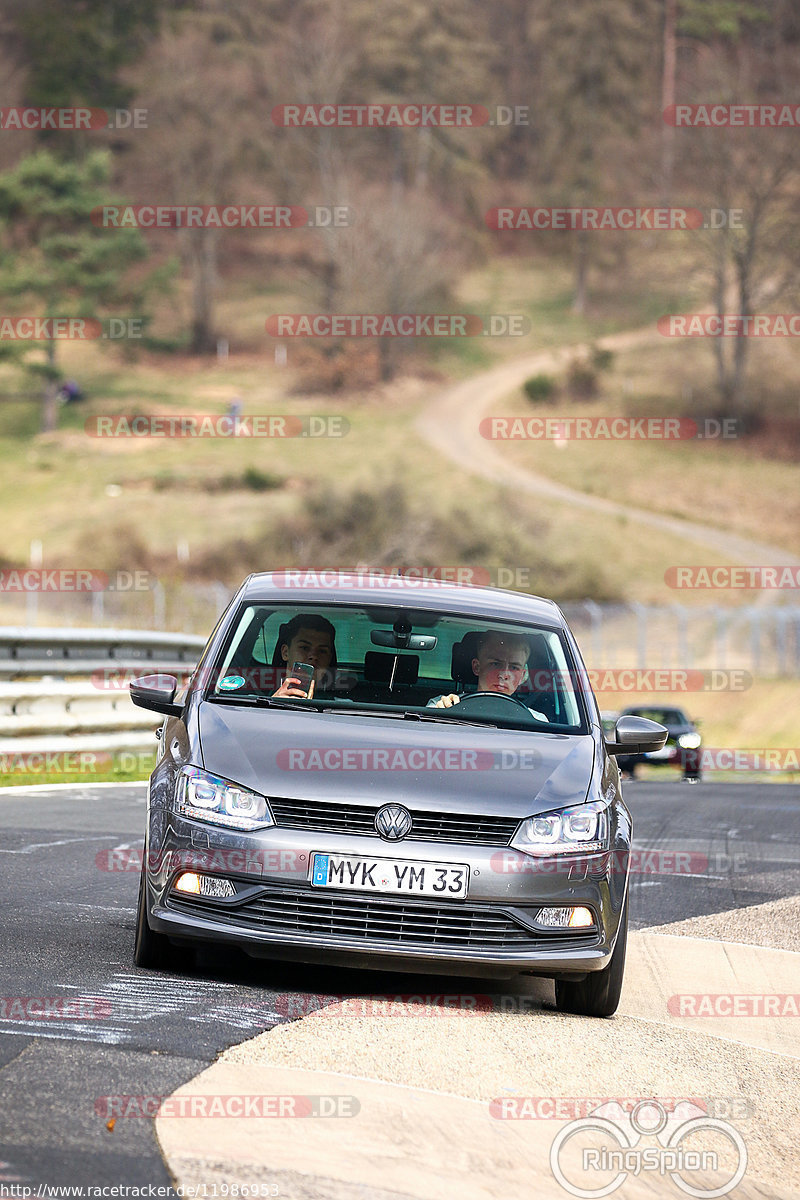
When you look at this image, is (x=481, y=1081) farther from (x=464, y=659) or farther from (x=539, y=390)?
(x=539, y=390)

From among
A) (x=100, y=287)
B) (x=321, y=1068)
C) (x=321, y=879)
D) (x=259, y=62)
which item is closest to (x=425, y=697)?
(x=321, y=879)

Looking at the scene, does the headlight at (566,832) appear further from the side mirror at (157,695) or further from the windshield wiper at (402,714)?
the side mirror at (157,695)

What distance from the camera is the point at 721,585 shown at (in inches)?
2596

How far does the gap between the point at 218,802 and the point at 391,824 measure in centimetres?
67

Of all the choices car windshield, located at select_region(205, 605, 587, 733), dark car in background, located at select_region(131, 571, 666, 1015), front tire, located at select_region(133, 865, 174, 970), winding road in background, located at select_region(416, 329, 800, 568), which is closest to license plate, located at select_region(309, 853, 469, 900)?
dark car in background, located at select_region(131, 571, 666, 1015)

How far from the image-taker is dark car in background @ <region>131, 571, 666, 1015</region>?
21.0 ft

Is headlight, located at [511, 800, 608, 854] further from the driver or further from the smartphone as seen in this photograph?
the smartphone

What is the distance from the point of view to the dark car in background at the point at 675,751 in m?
26.7

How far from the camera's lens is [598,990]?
681 centimetres

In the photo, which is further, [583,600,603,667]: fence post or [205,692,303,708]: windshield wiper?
[583,600,603,667]: fence post

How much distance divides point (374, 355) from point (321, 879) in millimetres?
88387

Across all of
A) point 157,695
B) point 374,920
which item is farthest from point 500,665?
point 374,920

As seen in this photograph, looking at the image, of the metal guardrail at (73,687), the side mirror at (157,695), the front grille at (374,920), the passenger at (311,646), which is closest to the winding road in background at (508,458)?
the metal guardrail at (73,687)

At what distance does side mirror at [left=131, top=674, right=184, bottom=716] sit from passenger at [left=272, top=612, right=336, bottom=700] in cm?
47
